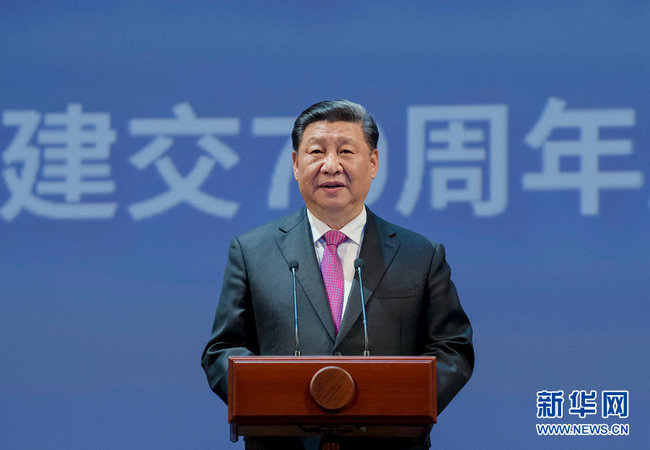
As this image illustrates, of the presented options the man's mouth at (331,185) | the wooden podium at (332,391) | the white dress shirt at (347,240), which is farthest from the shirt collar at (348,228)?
the wooden podium at (332,391)

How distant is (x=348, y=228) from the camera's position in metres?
2.45

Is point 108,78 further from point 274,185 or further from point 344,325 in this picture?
point 344,325

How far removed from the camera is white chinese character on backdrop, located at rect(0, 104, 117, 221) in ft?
11.9

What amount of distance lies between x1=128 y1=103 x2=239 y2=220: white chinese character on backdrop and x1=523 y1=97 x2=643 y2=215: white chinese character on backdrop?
1.12 metres

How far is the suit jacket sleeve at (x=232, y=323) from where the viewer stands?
88.0 inches

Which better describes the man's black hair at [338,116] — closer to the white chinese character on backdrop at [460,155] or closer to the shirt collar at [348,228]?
the shirt collar at [348,228]

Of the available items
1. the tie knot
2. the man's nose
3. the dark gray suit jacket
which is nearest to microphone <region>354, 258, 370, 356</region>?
the dark gray suit jacket

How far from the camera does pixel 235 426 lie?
1930mm

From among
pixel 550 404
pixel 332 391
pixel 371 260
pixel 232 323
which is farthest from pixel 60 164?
pixel 332 391

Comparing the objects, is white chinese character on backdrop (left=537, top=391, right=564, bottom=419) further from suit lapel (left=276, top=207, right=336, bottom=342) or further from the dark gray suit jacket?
suit lapel (left=276, top=207, right=336, bottom=342)

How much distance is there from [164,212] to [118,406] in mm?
734

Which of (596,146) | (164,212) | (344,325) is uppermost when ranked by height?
(596,146)

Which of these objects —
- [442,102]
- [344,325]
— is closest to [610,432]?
[442,102]

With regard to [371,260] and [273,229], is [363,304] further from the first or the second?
[273,229]
